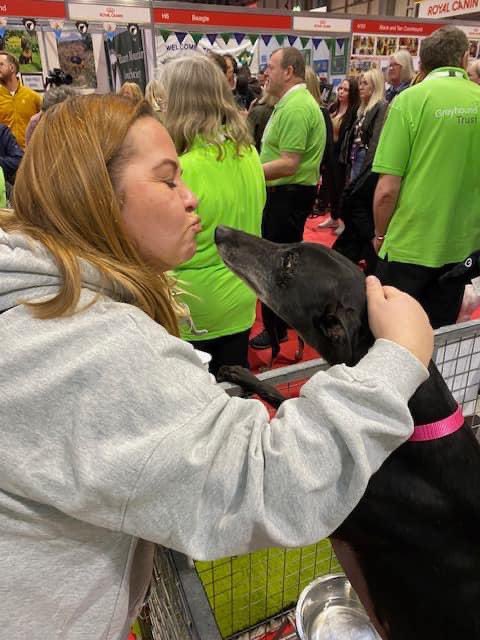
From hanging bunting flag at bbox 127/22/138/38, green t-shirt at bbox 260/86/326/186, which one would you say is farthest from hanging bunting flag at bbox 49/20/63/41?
green t-shirt at bbox 260/86/326/186

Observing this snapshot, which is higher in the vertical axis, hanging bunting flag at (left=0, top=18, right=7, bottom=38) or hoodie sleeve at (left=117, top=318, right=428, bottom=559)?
hanging bunting flag at (left=0, top=18, right=7, bottom=38)

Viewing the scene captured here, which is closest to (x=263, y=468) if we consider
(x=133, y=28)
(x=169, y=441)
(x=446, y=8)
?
(x=169, y=441)

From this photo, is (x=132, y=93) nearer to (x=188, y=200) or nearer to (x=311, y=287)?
(x=188, y=200)

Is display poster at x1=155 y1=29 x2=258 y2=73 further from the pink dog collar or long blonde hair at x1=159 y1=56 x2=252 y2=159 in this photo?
the pink dog collar

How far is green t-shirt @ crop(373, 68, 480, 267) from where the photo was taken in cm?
237

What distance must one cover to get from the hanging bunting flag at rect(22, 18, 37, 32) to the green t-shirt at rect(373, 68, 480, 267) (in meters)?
5.65

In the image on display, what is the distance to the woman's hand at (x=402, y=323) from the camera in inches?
29.2

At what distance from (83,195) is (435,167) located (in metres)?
2.10

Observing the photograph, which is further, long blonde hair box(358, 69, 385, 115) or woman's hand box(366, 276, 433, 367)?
long blonde hair box(358, 69, 385, 115)

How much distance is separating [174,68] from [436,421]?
167 cm

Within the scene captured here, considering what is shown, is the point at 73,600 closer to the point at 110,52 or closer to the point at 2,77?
the point at 2,77

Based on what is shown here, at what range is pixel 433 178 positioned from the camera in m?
2.47

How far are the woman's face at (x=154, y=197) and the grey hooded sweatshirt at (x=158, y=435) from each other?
0.20 m

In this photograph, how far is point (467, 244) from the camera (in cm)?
262
